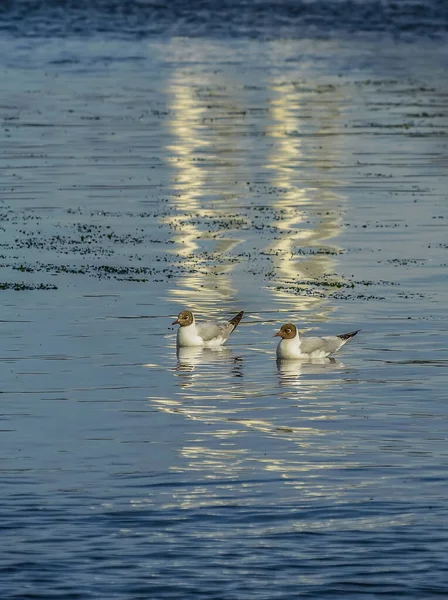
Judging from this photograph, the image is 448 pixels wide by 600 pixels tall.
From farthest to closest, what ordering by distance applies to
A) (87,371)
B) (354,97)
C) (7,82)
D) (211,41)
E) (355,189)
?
(211,41) → (7,82) → (354,97) → (355,189) → (87,371)

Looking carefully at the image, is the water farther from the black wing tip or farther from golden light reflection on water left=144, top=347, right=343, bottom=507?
the black wing tip

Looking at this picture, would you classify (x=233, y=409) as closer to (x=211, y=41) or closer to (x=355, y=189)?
(x=355, y=189)

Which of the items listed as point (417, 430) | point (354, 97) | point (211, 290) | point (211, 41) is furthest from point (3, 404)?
point (211, 41)

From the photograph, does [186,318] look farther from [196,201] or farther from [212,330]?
[196,201]

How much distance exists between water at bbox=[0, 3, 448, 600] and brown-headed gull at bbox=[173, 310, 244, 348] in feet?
0.74

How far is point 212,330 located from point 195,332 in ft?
0.71

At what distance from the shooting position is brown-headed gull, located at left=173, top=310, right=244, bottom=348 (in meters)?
21.0

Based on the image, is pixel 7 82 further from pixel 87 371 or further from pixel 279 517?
pixel 279 517

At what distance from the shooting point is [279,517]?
45.2 feet

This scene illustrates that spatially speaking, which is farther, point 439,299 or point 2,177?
point 2,177

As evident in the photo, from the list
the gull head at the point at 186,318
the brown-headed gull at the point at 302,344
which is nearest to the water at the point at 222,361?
the brown-headed gull at the point at 302,344

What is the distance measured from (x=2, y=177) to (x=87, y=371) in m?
17.5

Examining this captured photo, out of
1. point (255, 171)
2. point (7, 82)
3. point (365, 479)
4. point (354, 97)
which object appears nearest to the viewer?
point (365, 479)

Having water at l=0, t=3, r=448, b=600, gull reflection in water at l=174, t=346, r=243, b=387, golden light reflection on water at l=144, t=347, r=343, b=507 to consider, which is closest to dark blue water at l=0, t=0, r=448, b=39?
water at l=0, t=3, r=448, b=600
